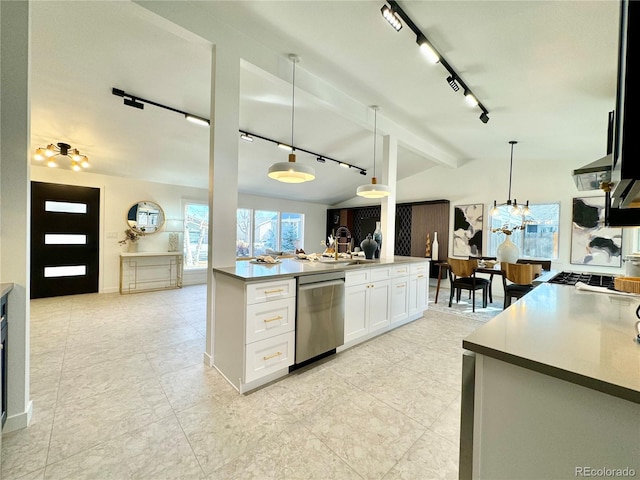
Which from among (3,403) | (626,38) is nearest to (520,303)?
(626,38)

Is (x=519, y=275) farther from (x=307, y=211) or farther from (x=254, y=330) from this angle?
(x=307, y=211)

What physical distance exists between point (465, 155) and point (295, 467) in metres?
6.46

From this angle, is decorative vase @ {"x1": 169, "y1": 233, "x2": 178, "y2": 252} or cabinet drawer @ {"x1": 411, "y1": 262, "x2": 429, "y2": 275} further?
decorative vase @ {"x1": 169, "y1": 233, "x2": 178, "y2": 252}

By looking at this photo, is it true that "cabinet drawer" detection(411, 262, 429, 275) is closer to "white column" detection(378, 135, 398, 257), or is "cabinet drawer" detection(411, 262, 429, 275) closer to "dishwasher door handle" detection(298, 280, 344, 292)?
"white column" detection(378, 135, 398, 257)

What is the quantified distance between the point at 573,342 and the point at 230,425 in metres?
1.83

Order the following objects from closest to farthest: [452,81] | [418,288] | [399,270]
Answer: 1. [452,81]
2. [399,270]
3. [418,288]

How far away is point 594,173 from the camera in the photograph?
4.90 feet

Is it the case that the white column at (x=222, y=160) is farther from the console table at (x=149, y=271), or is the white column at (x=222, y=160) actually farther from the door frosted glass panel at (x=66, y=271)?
the door frosted glass panel at (x=66, y=271)

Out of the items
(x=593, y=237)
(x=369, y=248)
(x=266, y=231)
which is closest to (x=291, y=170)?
(x=369, y=248)

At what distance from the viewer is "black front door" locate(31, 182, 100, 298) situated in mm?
4645

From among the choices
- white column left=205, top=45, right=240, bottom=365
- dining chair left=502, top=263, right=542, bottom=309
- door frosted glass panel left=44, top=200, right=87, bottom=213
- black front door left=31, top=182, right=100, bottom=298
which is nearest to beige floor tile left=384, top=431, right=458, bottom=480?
white column left=205, top=45, right=240, bottom=365

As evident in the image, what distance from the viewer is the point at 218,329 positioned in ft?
7.57

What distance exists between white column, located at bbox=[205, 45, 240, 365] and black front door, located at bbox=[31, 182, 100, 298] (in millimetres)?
4422

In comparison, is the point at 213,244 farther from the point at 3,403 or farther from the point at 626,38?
the point at 626,38
